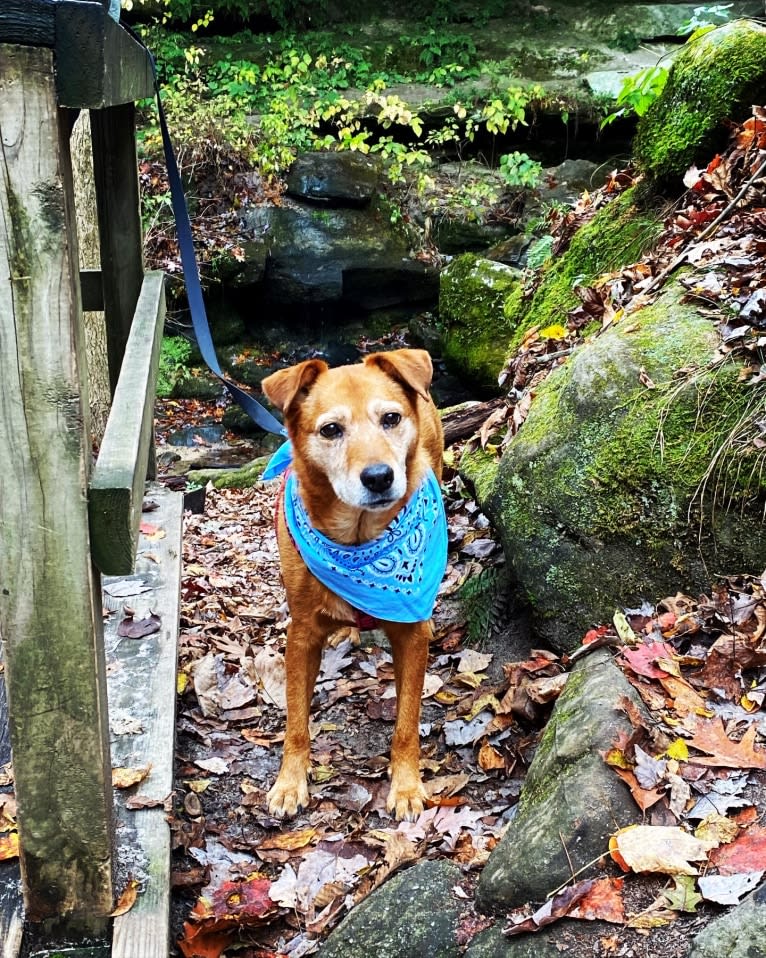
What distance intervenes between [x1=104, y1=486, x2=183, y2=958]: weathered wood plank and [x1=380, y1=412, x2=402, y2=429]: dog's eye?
4.64 feet

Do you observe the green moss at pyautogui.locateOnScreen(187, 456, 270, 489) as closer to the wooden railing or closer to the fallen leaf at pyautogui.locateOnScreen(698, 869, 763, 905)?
the wooden railing

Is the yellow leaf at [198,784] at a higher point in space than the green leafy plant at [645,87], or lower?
lower

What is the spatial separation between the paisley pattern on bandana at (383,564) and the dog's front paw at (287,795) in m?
0.79

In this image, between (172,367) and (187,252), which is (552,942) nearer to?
(187,252)

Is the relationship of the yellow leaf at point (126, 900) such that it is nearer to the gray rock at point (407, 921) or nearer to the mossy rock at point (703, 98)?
the gray rock at point (407, 921)

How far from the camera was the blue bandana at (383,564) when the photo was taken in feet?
11.6

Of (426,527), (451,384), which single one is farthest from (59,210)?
(451,384)

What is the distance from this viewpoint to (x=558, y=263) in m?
6.42

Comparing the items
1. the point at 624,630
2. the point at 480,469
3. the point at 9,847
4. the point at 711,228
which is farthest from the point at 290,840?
the point at 711,228

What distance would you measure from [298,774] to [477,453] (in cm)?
234

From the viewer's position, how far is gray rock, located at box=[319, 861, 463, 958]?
251 cm

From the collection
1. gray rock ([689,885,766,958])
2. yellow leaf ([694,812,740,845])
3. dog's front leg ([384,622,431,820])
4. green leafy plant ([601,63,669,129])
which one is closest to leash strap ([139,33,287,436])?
dog's front leg ([384,622,431,820])

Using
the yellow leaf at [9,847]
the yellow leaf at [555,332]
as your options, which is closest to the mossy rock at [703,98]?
the yellow leaf at [555,332]

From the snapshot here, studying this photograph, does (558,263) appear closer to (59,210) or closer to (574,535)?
(574,535)
